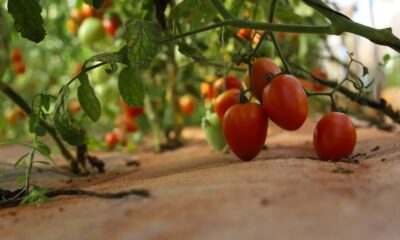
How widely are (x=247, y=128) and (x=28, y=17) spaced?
2.23 feet

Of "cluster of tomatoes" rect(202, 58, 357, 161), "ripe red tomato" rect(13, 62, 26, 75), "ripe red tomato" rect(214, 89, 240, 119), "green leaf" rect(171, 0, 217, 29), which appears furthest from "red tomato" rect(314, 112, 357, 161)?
"ripe red tomato" rect(13, 62, 26, 75)

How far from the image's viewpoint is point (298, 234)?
80 cm

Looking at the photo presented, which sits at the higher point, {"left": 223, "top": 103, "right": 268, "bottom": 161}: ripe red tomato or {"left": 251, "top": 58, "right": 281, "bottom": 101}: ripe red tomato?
{"left": 251, "top": 58, "right": 281, "bottom": 101}: ripe red tomato

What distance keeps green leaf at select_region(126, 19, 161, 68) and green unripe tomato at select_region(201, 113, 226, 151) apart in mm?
649

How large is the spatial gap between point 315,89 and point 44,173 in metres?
1.20

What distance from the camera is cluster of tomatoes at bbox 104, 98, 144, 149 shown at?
328 centimetres

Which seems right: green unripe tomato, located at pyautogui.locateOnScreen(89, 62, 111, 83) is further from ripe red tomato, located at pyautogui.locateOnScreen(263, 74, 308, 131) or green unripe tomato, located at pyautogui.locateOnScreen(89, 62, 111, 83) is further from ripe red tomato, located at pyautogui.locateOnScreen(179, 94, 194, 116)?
ripe red tomato, located at pyautogui.locateOnScreen(263, 74, 308, 131)

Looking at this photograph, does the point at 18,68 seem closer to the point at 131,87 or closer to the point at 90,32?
the point at 90,32

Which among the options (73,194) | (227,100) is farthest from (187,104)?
(73,194)

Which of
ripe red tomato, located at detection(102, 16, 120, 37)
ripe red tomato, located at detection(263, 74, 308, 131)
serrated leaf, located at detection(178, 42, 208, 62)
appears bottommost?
ripe red tomato, located at detection(263, 74, 308, 131)

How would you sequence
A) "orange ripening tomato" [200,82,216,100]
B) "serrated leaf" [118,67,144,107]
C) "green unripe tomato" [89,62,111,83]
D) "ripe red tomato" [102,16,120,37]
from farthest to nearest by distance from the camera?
"ripe red tomato" [102,16,120,37], "green unripe tomato" [89,62,111,83], "orange ripening tomato" [200,82,216,100], "serrated leaf" [118,67,144,107]

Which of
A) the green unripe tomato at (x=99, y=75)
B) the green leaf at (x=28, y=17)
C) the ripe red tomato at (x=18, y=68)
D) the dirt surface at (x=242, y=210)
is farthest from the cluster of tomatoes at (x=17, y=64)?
the dirt surface at (x=242, y=210)

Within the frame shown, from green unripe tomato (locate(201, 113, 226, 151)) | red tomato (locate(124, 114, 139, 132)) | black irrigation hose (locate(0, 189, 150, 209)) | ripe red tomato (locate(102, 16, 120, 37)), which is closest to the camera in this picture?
black irrigation hose (locate(0, 189, 150, 209))

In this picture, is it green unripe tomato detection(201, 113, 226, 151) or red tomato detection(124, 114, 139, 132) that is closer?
green unripe tomato detection(201, 113, 226, 151)
